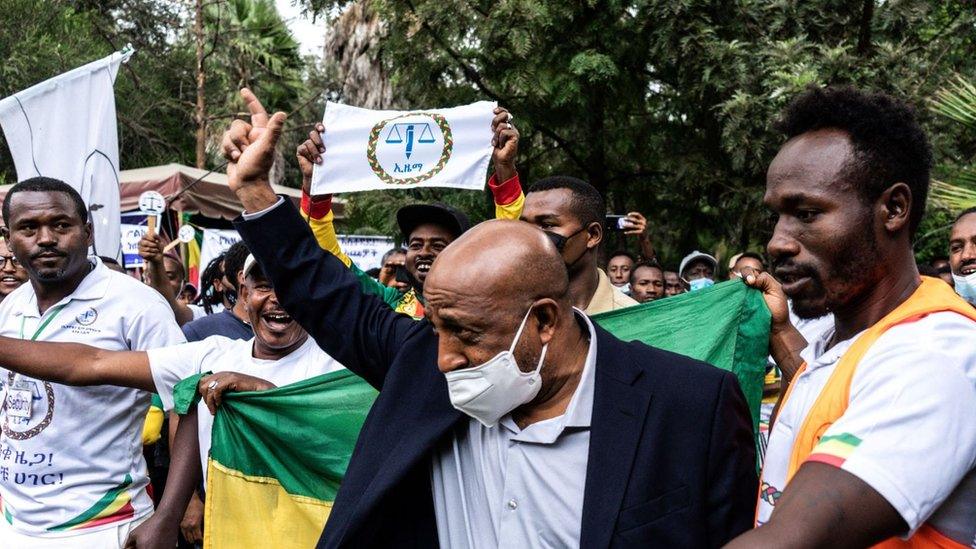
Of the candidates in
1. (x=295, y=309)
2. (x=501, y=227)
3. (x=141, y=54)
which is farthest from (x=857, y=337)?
(x=141, y=54)

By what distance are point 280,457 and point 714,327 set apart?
1728 mm

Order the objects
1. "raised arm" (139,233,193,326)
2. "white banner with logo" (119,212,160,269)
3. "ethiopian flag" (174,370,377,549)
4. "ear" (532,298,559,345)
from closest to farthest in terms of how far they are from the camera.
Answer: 1. "ear" (532,298,559,345)
2. "ethiopian flag" (174,370,377,549)
3. "raised arm" (139,233,193,326)
4. "white banner with logo" (119,212,160,269)

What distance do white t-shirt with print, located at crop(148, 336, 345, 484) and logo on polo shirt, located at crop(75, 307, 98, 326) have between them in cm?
41

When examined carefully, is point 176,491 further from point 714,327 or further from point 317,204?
point 714,327

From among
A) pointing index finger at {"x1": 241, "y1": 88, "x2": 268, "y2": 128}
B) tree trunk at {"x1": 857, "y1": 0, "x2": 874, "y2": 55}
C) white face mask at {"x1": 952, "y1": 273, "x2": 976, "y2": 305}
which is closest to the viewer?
pointing index finger at {"x1": 241, "y1": 88, "x2": 268, "y2": 128}

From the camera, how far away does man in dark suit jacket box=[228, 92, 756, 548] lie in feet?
7.39

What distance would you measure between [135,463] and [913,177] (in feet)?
10.6

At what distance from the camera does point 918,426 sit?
1.52 m

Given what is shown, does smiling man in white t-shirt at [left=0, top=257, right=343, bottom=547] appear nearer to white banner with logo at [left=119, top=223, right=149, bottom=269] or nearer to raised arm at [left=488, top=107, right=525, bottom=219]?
raised arm at [left=488, top=107, right=525, bottom=219]

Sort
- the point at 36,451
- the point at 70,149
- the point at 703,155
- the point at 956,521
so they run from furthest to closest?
1. the point at 703,155
2. the point at 70,149
3. the point at 36,451
4. the point at 956,521

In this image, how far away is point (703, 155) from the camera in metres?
10.4

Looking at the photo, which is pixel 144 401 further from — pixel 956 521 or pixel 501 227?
pixel 956 521

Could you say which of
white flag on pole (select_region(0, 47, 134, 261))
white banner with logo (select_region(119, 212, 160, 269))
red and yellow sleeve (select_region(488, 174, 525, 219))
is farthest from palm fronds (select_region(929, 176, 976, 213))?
white banner with logo (select_region(119, 212, 160, 269))

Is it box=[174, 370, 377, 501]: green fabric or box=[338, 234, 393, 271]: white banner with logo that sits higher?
box=[174, 370, 377, 501]: green fabric
